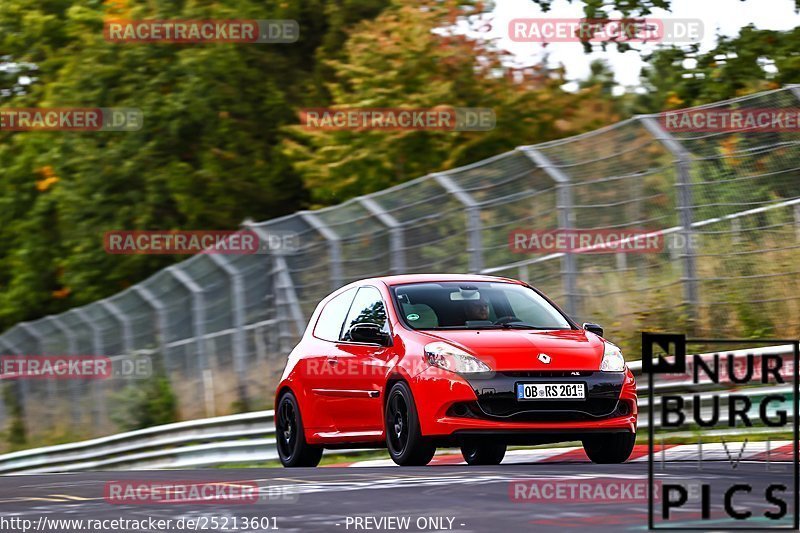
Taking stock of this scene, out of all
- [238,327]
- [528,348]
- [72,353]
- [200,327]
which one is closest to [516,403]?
[528,348]

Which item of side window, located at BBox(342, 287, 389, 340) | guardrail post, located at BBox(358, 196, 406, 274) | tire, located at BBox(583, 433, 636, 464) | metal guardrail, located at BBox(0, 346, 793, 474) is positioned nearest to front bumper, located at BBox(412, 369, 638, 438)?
tire, located at BBox(583, 433, 636, 464)

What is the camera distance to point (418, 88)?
3222cm

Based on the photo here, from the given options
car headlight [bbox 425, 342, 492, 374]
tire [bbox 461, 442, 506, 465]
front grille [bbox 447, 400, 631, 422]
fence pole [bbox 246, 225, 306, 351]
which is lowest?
fence pole [bbox 246, 225, 306, 351]

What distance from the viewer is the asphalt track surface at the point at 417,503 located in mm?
7508

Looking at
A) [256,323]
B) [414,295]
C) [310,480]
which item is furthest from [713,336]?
[256,323]

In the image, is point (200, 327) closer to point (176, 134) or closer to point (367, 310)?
point (367, 310)

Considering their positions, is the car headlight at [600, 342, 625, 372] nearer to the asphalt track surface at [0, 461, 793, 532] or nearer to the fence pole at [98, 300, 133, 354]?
the asphalt track surface at [0, 461, 793, 532]

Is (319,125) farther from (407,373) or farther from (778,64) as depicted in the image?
(407,373)

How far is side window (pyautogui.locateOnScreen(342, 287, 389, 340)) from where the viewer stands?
41.0 feet

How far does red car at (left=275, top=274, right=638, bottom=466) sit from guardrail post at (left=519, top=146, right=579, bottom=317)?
3.21 meters

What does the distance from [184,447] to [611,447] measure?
10102mm

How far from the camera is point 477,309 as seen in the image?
1248 cm

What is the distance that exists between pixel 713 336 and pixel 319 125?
18043 millimetres

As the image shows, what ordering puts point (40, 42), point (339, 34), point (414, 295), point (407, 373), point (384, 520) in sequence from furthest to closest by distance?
point (40, 42)
point (339, 34)
point (414, 295)
point (407, 373)
point (384, 520)
